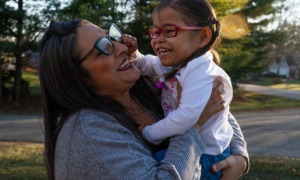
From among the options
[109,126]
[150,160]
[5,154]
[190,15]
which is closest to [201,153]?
[150,160]

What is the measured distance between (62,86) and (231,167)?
3.38ft

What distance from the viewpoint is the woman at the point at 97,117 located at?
1734 millimetres

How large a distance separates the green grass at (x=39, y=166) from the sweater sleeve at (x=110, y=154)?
4811 mm

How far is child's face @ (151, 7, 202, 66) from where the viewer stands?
2.20 meters

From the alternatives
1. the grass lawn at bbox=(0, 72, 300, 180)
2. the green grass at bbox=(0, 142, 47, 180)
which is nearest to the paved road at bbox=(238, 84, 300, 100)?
the grass lawn at bbox=(0, 72, 300, 180)

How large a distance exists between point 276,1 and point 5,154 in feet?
83.5

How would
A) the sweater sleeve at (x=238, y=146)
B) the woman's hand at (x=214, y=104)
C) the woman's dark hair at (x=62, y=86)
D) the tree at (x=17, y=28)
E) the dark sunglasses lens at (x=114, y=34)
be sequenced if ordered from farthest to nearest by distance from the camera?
the tree at (x=17, y=28) → the sweater sleeve at (x=238, y=146) → the dark sunglasses lens at (x=114, y=34) → the woman's hand at (x=214, y=104) → the woman's dark hair at (x=62, y=86)

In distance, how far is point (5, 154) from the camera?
8297 mm

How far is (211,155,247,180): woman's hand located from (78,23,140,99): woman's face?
660 mm

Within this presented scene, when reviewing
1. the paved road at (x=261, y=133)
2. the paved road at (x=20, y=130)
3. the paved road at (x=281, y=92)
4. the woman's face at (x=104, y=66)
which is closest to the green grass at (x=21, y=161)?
the paved road at (x=261, y=133)

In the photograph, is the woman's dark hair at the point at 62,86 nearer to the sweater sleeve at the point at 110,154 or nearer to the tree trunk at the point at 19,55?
the sweater sleeve at the point at 110,154

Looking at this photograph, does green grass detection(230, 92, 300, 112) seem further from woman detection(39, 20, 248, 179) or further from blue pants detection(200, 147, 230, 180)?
woman detection(39, 20, 248, 179)

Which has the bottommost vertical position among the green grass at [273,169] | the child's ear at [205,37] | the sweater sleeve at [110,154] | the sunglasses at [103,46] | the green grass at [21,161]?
the green grass at [21,161]

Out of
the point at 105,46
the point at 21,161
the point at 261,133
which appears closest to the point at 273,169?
the point at 21,161
